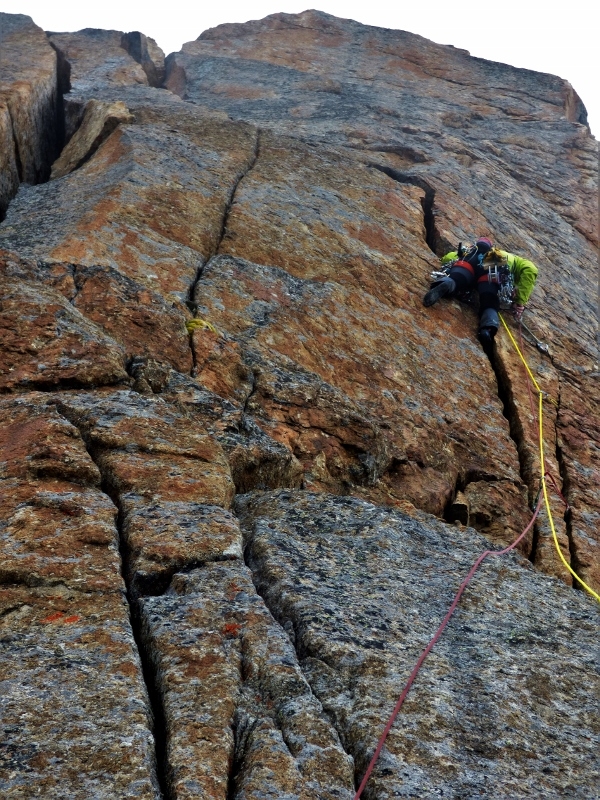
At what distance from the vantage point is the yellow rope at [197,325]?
10.3m

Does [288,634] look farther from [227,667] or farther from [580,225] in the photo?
[580,225]

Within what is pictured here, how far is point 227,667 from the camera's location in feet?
18.1

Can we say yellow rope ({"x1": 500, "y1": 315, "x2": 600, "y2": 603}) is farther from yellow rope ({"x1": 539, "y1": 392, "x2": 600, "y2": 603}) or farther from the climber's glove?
the climber's glove

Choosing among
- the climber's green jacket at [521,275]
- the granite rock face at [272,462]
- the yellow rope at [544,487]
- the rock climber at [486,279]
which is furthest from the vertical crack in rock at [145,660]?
the climber's green jacket at [521,275]

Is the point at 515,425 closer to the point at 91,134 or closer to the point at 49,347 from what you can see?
the point at 49,347

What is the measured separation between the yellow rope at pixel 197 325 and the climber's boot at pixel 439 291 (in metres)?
4.56

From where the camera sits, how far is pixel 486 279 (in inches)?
560

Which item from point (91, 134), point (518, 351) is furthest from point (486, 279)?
point (91, 134)

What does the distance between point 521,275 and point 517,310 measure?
683mm

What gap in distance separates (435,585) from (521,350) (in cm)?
744

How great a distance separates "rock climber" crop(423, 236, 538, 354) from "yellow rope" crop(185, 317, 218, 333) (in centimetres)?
461

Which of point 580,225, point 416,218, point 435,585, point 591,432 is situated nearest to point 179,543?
point 435,585

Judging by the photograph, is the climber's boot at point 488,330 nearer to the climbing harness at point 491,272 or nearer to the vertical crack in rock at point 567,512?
the climbing harness at point 491,272

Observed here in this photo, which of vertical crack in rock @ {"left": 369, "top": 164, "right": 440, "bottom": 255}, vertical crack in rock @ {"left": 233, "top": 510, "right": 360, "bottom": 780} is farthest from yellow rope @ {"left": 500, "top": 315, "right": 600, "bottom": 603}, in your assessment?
vertical crack in rock @ {"left": 233, "top": 510, "right": 360, "bottom": 780}
